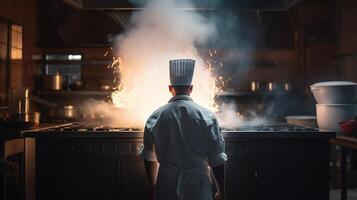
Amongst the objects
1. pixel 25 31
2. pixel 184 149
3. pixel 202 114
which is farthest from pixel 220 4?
pixel 25 31

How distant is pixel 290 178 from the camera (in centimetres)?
394

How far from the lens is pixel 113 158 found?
3.89 m

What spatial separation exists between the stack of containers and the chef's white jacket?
199cm

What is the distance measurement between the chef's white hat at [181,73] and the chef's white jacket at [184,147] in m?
0.18

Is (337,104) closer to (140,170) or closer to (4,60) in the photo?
(140,170)

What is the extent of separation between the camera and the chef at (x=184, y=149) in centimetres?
287

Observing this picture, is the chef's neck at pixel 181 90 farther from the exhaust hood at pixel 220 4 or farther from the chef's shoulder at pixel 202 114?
the exhaust hood at pixel 220 4

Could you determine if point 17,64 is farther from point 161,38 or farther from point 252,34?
point 252,34

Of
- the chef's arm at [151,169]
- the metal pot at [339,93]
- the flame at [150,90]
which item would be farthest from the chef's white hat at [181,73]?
the metal pot at [339,93]

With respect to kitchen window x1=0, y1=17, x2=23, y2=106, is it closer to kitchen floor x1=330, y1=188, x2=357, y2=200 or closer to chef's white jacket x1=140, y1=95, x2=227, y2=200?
chef's white jacket x1=140, y1=95, x2=227, y2=200

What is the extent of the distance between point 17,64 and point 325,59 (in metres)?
5.67

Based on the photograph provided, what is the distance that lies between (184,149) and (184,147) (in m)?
0.02

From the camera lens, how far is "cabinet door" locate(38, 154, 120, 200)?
390 cm

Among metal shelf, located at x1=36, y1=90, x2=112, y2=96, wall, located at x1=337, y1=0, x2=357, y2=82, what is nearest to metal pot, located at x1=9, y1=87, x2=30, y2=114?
metal shelf, located at x1=36, y1=90, x2=112, y2=96
